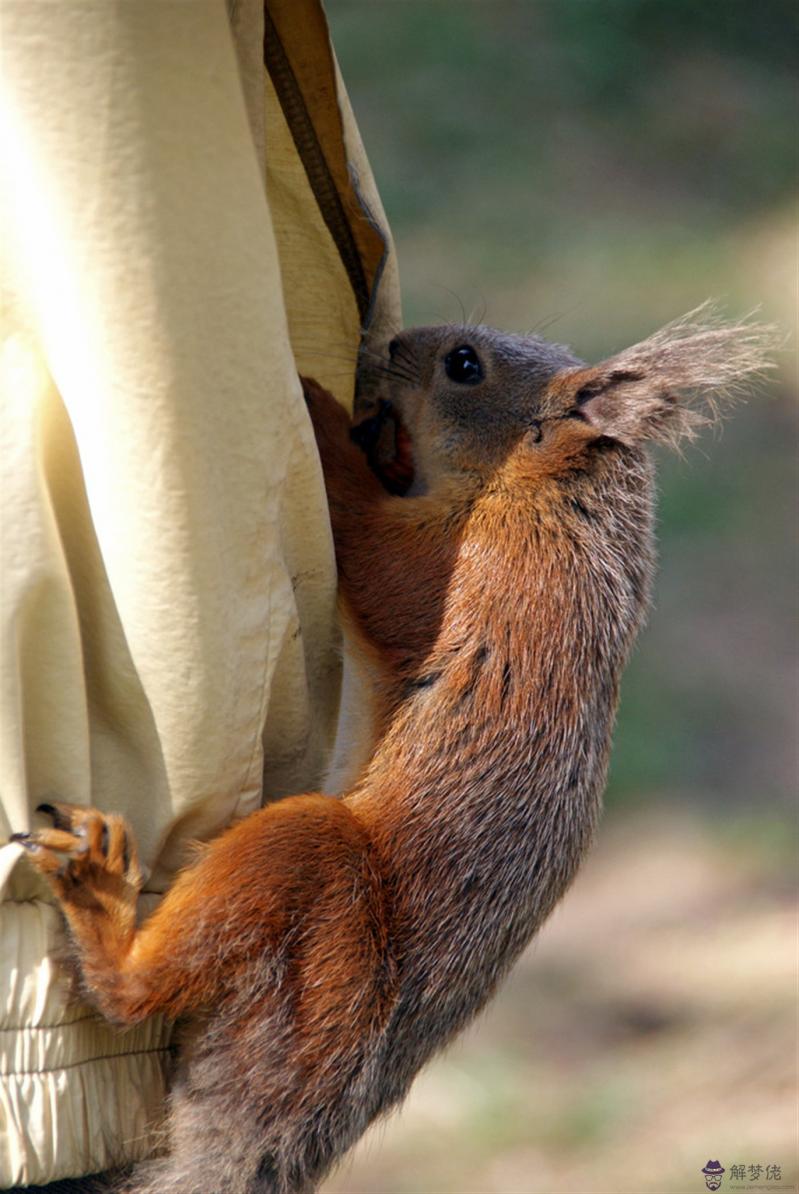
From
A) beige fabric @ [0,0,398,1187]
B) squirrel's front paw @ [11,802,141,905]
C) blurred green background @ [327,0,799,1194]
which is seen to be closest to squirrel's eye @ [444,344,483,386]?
blurred green background @ [327,0,799,1194]

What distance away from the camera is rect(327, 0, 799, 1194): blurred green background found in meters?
4.55

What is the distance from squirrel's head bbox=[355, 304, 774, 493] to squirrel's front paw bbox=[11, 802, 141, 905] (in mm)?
932

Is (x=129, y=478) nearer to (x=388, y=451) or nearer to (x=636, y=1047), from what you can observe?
(x=388, y=451)

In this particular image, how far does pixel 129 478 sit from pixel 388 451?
1027mm

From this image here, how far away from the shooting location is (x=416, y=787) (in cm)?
180

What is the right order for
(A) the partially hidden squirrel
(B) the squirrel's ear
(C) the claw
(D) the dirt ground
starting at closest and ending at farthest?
(C) the claw → (A) the partially hidden squirrel → (B) the squirrel's ear → (D) the dirt ground

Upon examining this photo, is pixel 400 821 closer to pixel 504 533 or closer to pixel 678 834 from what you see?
pixel 504 533

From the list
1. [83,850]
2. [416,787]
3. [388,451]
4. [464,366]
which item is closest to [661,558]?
[464,366]

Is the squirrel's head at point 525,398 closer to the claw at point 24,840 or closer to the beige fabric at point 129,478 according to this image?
the beige fabric at point 129,478

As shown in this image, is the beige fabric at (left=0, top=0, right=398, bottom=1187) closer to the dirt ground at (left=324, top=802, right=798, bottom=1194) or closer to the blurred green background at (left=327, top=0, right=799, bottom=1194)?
the blurred green background at (left=327, top=0, right=799, bottom=1194)

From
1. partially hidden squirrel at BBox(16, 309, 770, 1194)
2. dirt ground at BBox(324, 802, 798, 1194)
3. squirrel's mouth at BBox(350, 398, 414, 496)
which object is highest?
squirrel's mouth at BBox(350, 398, 414, 496)

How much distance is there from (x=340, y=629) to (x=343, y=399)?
1.60 ft

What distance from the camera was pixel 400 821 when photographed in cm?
177

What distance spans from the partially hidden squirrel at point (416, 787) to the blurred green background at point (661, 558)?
889 mm
